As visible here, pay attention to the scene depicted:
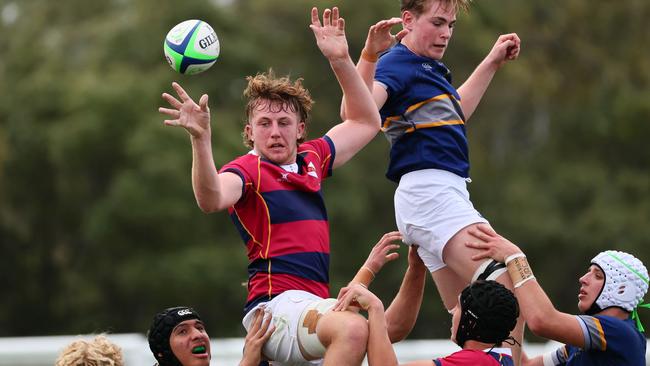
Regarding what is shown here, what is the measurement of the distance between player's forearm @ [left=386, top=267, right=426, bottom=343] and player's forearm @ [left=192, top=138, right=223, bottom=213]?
1.79 metres

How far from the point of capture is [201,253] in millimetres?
31438

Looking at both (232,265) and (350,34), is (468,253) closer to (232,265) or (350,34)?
(232,265)

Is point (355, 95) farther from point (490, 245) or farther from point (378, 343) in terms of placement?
point (378, 343)

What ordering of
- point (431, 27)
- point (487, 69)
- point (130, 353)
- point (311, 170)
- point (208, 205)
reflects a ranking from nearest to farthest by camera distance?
point (208, 205) < point (311, 170) < point (431, 27) < point (487, 69) < point (130, 353)

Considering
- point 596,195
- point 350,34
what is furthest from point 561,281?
point 350,34

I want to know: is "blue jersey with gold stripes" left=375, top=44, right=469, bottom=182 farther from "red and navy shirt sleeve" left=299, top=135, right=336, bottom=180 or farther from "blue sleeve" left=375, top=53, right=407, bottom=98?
"red and navy shirt sleeve" left=299, top=135, right=336, bottom=180

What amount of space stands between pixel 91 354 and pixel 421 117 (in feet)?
8.08

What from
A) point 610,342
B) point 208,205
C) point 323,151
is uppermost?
point 323,151

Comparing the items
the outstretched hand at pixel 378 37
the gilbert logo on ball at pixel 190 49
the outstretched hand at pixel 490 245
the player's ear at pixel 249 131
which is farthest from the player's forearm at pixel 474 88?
the gilbert logo on ball at pixel 190 49

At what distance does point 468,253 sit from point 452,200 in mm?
358

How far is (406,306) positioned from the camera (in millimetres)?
8383

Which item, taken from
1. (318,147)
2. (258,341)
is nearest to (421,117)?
(318,147)

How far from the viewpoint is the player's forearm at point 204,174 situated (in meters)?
6.93

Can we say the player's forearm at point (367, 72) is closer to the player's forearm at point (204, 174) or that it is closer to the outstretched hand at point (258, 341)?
the player's forearm at point (204, 174)
